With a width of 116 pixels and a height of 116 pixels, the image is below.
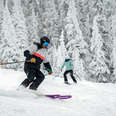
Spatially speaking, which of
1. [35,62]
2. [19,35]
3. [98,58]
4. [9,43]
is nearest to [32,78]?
[35,62]

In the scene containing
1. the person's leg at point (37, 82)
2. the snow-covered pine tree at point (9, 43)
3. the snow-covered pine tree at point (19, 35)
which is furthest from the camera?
the snow-covered pine tree at point (19, 35)

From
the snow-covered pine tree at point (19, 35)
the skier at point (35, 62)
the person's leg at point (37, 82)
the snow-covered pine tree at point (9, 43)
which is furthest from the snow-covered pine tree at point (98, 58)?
the person's leg at point (37, 82)

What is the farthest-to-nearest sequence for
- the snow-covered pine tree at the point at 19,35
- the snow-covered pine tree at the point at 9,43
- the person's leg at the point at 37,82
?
1. the snow-covered pine tree at the point at 19,35
2. the snow-covered pine tree at the point at 9,43
3. the person's leg at the point at 37,82

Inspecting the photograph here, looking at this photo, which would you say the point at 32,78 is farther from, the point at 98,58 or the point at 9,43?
the point at 9,43

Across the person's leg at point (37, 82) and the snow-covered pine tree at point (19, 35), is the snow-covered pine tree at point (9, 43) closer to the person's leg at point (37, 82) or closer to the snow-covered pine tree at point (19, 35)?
the snow-covered pine tree at point (19, 35)

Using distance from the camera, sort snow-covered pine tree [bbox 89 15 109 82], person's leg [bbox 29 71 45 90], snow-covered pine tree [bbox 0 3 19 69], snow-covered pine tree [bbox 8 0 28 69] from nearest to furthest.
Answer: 1. person's leg [bbox 29 71 45 90]
2. snow-covered pine tree [bbox 89 15 109 82]
3. snow-covered pine tree [bbox 0 3 19 69]
4. snow-covered pine tree [bbox 8 0 28 69]

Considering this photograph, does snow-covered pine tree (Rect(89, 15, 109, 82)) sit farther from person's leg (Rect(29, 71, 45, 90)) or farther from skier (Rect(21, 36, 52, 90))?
person's leg (Rect(29, 71, 45, 90))

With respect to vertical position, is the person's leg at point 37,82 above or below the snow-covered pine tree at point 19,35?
below

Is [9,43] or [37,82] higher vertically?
[9,43]

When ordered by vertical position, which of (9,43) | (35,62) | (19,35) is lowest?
(35,62)

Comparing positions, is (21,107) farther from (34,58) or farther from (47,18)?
(47,18)

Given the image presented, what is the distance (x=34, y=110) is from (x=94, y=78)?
2445 cm

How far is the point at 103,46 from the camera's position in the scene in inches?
1067

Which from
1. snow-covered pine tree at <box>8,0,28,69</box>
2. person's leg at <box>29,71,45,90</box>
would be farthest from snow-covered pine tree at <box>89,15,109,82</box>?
person's leg at <box>29,71,45,90</box>
